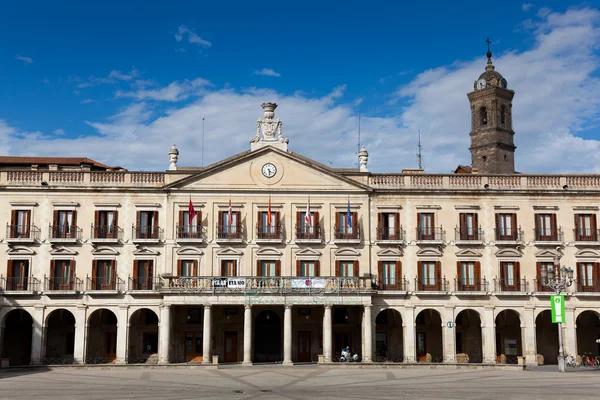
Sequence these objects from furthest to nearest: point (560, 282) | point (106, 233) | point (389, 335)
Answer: point (389, 335) → point (106, 233) → point (560, 282)

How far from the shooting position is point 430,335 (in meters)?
58.2

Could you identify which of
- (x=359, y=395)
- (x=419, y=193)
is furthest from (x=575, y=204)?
(x=359, y=395)

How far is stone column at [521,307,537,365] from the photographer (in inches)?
2154

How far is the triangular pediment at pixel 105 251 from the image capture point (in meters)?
55.3

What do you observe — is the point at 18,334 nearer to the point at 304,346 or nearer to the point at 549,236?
the point at 304,346

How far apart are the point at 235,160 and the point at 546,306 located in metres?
25.6

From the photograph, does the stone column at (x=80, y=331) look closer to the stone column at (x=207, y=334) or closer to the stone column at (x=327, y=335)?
the stone column at (x=207, y=334)

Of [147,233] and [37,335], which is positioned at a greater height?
[147,233]

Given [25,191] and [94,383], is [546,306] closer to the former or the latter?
[94,383]

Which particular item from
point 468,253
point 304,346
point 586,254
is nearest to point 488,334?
point 468,253

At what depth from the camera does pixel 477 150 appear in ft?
279

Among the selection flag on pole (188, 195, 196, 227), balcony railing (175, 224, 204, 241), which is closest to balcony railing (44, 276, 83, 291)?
balcony railing (175, 224, 204, 241)

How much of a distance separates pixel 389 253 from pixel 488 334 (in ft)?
30.7

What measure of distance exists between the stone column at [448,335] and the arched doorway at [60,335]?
2767cm
